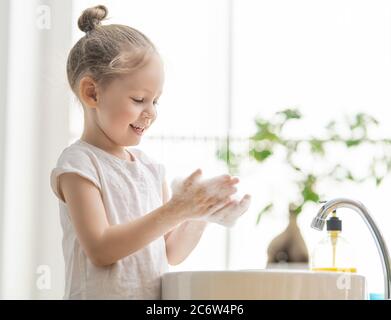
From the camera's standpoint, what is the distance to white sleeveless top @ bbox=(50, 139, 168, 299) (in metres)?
0.73

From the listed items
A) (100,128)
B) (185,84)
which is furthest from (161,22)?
(100,128)

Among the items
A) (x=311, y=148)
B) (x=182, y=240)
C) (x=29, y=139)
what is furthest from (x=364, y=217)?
(x=29, y=139)

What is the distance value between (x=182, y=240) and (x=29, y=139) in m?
0.90

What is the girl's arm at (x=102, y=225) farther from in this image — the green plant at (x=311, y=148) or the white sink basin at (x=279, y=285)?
the green plant at (x=311, y=148)

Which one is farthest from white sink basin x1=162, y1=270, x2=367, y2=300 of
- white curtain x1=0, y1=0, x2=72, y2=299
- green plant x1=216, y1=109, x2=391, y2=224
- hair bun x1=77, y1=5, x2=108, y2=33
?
white curtain x1=0, y1=0, x2=72, y2=299

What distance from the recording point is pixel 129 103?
31.3 inches

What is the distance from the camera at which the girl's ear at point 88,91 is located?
2.70ft

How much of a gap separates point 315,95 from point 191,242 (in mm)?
1034

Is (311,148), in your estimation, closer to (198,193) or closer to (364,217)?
(364,217)

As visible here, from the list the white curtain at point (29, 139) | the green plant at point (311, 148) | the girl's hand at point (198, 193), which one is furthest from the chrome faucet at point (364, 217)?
the white curtain at point (29, 139)

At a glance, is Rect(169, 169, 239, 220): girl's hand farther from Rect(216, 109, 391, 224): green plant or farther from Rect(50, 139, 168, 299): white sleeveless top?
Rect(216, 109, 391, 224): green plant

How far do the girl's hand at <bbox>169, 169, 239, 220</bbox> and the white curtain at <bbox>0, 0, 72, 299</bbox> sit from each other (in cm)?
98

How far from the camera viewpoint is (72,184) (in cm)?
74

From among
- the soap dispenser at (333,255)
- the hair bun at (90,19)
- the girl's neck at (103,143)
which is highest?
the hair bun at (90,19)
